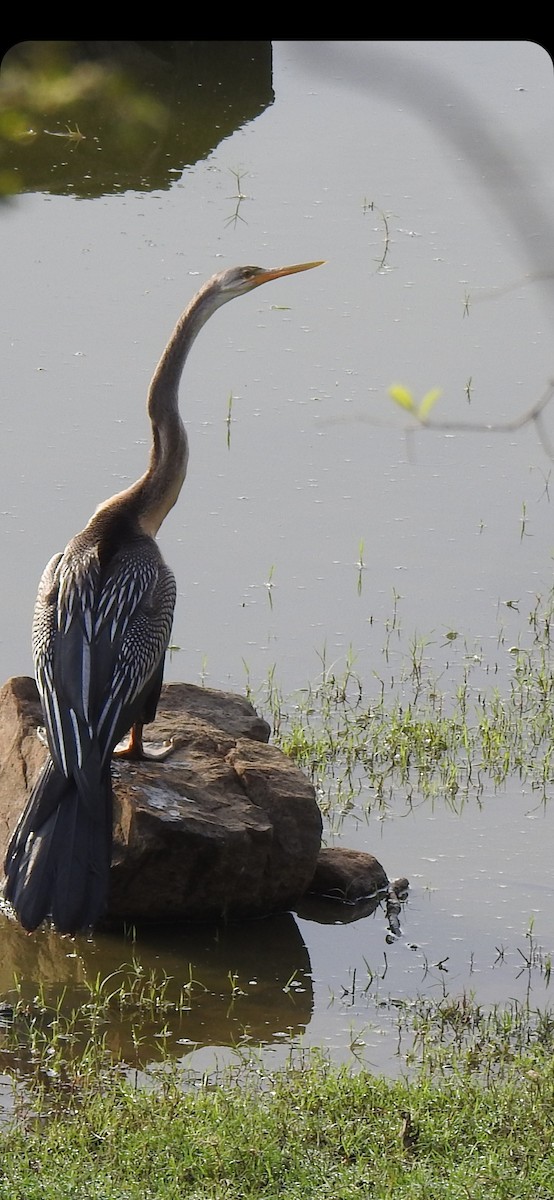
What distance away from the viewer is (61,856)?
4.93m

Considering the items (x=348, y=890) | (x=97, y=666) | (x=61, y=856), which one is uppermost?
(x=97, y=666)

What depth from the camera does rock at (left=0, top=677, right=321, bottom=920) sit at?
5340 millimetres

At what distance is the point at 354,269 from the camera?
11.8m

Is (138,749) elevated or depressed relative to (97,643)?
depressed

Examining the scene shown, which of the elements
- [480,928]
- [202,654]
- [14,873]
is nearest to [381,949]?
[480,928]

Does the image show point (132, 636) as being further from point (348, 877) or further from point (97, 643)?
point (348, 877)

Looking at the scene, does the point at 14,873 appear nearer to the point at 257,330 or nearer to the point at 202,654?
the point at 202,654

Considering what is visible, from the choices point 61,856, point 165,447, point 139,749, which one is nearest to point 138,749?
point 139,749

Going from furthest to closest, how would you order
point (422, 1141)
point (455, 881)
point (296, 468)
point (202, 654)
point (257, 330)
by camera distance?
point (257, 330)
point (296, 468)
point (202, 654)
point (455, 881)
point (422, 1141)

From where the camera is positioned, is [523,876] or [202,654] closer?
[523,876]

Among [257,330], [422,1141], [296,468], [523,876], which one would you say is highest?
[257,330]

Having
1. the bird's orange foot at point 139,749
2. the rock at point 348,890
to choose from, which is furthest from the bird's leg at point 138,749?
the rock at point 348,890

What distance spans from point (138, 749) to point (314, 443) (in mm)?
4212
